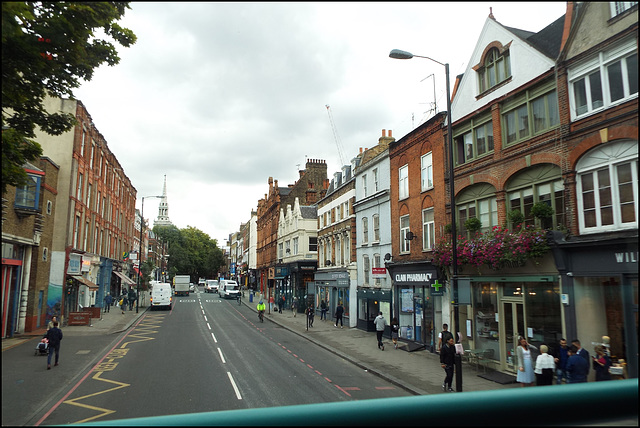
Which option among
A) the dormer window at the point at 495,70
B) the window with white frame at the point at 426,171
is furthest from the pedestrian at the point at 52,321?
the window with white frame at the point at 426,171

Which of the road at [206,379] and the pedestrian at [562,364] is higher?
the pedestrian at [562,364]

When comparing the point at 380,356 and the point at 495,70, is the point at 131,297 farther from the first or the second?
the point at 495,70

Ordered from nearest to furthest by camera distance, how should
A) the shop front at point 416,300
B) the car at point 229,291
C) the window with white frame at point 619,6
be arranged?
the window with white frame at point 619,6 → the shop front at point 416,300 → the car at point 229,291

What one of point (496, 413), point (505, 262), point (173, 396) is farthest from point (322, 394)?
point (496, 413)

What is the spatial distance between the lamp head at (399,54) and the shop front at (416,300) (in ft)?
57.1

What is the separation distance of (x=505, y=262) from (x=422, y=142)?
30.8ft

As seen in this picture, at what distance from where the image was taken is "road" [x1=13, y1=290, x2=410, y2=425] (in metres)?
3.79

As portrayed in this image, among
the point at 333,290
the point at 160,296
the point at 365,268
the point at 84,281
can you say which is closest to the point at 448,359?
the point at 84,281

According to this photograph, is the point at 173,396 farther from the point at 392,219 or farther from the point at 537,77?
the point at 392,219

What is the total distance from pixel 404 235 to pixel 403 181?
317 cm

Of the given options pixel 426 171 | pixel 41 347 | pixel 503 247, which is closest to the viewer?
pixel 41 347

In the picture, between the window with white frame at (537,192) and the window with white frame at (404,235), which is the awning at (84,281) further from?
the window with white frame at (404,235)

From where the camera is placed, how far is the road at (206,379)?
3.79m

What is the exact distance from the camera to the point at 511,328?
52.5 ft
